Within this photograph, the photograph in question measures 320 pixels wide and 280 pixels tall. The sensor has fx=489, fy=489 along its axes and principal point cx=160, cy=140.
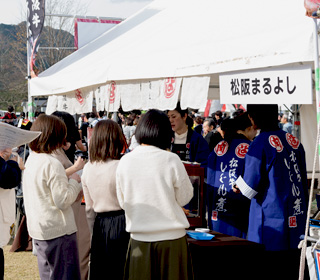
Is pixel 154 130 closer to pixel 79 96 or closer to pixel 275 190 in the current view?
pixel 275 190

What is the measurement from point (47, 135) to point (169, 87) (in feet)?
4.37

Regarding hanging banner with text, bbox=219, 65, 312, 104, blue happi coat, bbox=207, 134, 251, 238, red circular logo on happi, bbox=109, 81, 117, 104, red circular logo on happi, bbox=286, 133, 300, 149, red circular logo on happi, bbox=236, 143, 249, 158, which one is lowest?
blue happi coat, bbox=207, 134, 251, 238

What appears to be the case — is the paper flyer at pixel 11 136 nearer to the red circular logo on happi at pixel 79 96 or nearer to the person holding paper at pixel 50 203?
the person holding paper at pixel 50 203

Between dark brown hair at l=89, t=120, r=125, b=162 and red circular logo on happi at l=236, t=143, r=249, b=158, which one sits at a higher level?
dark brown hair at l=89, t=120, r=125, b=162

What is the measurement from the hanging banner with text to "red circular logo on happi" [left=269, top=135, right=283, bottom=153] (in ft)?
1.44

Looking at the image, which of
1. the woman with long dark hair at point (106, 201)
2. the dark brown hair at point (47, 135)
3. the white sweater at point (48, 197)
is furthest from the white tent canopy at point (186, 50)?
the white sweater at point (48, 197)

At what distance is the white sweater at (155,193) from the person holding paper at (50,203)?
69cm

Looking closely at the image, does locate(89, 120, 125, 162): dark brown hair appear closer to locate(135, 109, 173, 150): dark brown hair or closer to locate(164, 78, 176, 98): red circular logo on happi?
locate(135, 109, 173, 150): dark brown hair

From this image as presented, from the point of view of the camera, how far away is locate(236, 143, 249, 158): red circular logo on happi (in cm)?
470

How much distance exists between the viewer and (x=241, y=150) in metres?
4.72

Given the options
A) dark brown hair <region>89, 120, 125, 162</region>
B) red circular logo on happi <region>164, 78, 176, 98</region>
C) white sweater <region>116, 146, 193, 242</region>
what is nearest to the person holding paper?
dark brown hair <region>89, 120, 125, 162</region>

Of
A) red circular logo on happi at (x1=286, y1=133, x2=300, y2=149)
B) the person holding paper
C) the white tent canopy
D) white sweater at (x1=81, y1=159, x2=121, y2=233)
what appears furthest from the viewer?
red circular logo on happi at (x1=286, y1=133, x2=300, y2=149)

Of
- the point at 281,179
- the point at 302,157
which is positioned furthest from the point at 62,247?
the point at 302,157

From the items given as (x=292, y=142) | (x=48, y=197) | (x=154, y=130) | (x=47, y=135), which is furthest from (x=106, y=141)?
(x=292, y=142)
